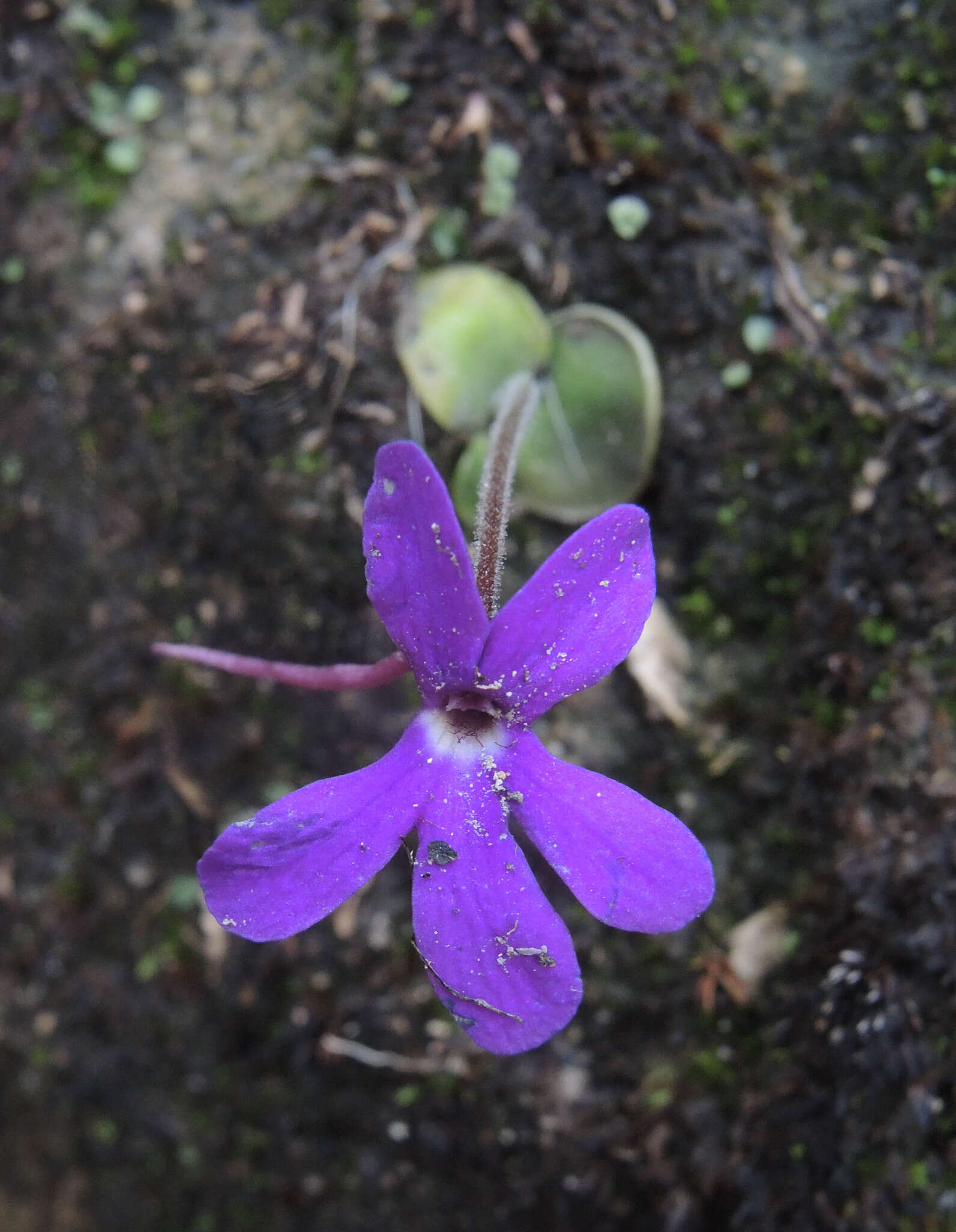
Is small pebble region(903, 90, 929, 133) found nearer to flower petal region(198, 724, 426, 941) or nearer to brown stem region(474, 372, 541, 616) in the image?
brown stem region(474, 372, 541, 616)

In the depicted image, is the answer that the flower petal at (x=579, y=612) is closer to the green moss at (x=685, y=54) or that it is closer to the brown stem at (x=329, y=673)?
the brown stem at (x=329, y=673)

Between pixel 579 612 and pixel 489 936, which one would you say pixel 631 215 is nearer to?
pixel 579 612

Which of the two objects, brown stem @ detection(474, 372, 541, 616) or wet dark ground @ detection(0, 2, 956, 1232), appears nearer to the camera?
brown stem @ detection(474, 372, 541, 616)

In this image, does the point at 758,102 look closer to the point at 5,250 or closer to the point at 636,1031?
the point at 5,250

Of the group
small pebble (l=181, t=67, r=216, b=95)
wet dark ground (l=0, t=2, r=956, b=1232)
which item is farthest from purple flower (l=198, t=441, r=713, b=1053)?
small pebble (l=181, t=67, r=216, b=95)

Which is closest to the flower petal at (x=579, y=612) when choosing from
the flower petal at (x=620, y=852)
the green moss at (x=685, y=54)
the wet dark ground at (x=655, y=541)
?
the flower petal at (x=620, y=852)
